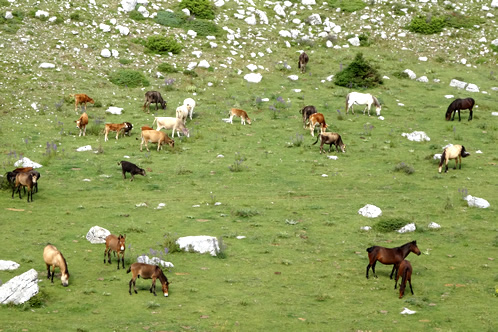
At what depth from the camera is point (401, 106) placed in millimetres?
41125

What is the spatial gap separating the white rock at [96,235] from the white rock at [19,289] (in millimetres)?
4695

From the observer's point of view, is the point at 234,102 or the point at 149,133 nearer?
the point at 149,133

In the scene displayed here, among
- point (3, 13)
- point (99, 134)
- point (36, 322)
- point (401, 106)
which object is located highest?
point (3, 13)

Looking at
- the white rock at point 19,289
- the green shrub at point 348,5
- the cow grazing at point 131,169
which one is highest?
the green shrub at point 348,5

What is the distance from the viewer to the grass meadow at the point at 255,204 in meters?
16.5

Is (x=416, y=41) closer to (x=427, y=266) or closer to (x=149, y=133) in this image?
(x=149, y=133)

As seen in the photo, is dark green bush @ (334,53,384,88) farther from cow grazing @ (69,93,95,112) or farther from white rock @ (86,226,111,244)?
white rock @ (86,226,111,244)

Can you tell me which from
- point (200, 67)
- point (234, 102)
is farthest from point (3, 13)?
point (234, 102)

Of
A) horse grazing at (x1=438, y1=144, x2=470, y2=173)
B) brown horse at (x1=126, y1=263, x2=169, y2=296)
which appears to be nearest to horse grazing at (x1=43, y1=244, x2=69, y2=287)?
brown horse at (x1=126, y1=263, x2=169, y2=296)

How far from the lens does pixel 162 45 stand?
4594 cm

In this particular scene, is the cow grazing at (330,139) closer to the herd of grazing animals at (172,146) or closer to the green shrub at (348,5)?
the herd of grazing animals at (172,146)

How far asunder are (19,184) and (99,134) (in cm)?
960

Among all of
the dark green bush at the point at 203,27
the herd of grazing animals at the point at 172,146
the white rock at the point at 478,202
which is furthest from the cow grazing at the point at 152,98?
the white rock at the point at 478,202

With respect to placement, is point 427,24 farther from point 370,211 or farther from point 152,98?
point 370,211
